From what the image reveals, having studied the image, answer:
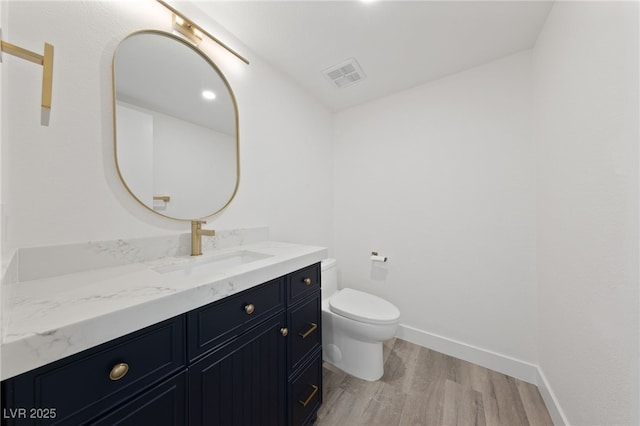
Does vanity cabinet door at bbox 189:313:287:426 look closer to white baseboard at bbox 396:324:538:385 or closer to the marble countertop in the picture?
the marble countertop

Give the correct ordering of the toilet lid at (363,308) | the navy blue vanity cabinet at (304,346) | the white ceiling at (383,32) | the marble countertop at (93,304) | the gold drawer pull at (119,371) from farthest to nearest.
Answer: the toilet lid at (363,308), the white ceiling at (383,32), the navy blue vanity cabinet at (304,346), the gold drawer pull at (119,371), the marble countertop at (93,304)

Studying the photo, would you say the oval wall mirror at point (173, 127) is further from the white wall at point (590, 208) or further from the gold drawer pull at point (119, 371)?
the white wall at point (590, 208)

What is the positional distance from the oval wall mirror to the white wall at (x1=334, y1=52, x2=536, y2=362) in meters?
1.33

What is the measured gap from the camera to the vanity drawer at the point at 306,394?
1065 millimetres

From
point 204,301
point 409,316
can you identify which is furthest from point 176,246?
point 409,316

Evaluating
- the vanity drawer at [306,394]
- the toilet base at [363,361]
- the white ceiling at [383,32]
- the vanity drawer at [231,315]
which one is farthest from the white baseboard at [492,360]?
the white ceiling at [383,32]

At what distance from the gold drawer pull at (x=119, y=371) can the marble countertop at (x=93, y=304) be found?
83mm

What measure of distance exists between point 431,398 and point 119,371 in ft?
5.46

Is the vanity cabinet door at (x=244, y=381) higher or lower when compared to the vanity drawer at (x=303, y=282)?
Result: lower

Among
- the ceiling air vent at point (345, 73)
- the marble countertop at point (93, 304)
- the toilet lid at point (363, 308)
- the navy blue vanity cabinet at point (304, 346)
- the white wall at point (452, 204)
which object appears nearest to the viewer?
the marble countertop at point (93, 304)

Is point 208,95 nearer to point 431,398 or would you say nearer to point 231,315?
point 231,315

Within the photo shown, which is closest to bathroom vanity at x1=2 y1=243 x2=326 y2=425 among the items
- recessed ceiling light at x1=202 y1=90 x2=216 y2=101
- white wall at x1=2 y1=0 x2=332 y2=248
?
white wall at x1=2 y1=0 x2=332 y2=248

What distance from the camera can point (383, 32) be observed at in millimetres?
1408

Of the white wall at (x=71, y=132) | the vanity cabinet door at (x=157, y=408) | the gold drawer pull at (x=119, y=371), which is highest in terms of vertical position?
the white wall at (x=71, y=132)
